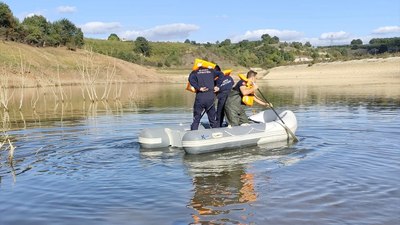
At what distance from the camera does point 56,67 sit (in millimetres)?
61594

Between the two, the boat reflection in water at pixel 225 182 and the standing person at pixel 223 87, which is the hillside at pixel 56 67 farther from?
the boat reflection in water at pixel 225 182

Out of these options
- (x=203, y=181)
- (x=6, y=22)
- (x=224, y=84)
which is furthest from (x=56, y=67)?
(x=203, y=181)

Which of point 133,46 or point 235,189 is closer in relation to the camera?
point 235,189

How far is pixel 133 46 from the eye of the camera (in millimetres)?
116062

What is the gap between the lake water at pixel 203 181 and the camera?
6395 mm

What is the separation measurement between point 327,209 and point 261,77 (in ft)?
232

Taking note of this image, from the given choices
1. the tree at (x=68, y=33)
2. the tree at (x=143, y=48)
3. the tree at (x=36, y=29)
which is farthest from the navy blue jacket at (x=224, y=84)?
the tree at (x=143, y=48)

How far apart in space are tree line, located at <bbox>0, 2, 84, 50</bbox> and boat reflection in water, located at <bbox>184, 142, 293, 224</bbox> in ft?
202

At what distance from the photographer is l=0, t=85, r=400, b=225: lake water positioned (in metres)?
6.39

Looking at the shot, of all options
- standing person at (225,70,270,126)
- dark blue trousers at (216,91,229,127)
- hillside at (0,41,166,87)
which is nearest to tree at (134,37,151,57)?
hillside at (0,41,166,87)

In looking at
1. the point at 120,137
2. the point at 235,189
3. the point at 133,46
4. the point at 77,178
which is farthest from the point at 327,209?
the point at 133,46

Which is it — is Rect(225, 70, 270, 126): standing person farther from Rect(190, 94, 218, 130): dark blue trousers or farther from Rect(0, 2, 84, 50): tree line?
Rect(0, 2, 84, 50): tree line

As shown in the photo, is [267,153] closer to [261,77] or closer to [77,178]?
[77,178]

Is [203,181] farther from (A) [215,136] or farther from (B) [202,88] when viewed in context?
(B) [202,88]
